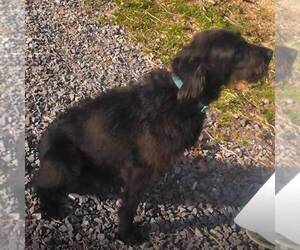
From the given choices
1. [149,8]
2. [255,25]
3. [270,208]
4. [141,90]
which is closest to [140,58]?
[149,8]

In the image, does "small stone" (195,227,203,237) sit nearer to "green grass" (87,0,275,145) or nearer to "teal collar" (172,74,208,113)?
"green grass" (87,0,275,145)

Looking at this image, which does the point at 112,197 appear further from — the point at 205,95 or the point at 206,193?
the point at 205,95

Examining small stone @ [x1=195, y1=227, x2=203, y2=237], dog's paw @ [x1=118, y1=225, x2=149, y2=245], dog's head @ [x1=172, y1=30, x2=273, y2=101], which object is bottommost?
dog's paw @ [x1=118, y1=225, x2=149, y2=245]

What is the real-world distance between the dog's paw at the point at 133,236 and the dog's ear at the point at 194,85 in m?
0.66

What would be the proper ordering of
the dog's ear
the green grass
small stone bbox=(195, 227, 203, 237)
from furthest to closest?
1. the green grass
2. small stone bbox=(195, 227, 203, 237)
3. the dog's ear

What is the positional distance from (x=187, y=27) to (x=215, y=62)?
0.47 meters

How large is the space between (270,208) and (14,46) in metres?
1.47

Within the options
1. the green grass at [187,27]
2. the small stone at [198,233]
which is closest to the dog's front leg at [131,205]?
the small stone at [198,233]

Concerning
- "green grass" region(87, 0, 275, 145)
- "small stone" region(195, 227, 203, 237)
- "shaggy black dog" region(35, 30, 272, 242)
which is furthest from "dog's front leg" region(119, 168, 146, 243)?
"green grass" region(87, 0, 275, 145)

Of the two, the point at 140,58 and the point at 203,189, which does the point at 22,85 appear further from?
the point at 203,189

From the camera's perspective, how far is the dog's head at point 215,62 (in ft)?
6.72

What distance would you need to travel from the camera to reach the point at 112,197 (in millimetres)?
2449

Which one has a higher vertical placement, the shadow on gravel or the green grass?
the green grass

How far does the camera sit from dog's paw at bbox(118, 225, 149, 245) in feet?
7.52
